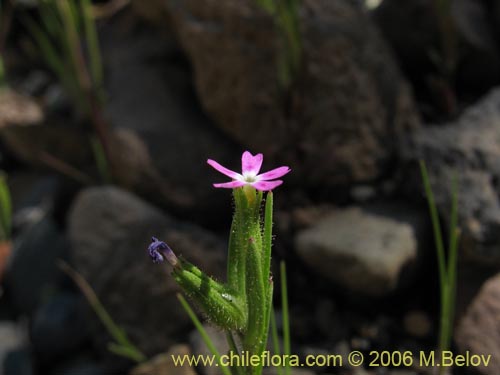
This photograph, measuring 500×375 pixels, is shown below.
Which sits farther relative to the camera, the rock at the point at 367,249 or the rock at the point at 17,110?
the rock at the point at 17,110

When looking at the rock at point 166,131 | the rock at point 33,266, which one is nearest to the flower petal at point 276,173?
the rock at point 166,131

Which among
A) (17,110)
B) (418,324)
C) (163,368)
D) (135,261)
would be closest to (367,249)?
(418,324)

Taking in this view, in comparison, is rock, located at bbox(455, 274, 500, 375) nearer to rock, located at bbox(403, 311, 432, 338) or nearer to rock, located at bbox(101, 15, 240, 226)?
rock, located at bbox(403, 311, 432, 338)

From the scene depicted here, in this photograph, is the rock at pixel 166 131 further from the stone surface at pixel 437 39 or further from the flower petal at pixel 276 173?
the flower petal at pixel 276 173

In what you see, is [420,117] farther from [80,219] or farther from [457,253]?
[80,219]

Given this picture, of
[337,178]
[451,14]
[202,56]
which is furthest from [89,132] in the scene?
[451,14]

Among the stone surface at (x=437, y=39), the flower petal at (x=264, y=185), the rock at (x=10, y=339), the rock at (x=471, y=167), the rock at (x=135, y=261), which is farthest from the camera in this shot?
the stone surface at (x=437, y=39)
